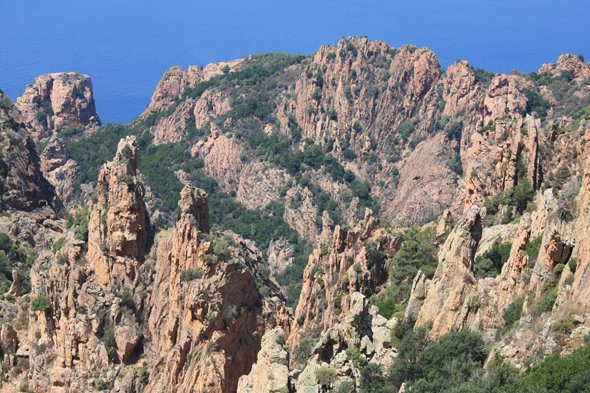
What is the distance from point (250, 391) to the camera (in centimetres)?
4253

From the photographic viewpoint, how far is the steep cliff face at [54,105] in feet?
520

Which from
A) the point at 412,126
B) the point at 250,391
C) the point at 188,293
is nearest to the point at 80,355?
the point at 188,293

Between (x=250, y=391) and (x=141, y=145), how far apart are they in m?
119

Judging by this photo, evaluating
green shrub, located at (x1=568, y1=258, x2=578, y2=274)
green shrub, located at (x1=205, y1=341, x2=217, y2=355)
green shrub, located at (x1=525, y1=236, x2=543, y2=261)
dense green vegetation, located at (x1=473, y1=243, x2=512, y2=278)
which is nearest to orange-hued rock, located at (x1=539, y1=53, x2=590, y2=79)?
dense green vegetation, located at (x1=473, y1=243, x2=512, y2=278)

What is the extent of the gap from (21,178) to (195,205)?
116ft

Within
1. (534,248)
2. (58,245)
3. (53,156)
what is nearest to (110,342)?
(58,245)

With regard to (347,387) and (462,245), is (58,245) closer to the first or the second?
(347,387)

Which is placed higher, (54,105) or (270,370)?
(54,105)

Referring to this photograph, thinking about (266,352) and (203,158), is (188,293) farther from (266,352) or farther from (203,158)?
(203,158)

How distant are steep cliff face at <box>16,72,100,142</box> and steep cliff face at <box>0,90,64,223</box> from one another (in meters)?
67.9

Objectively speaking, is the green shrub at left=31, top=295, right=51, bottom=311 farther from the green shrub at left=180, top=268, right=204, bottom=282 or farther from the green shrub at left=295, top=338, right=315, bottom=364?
the green shrub at left=295, top=338, right=315, bottom=364

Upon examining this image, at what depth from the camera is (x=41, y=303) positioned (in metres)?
61.0

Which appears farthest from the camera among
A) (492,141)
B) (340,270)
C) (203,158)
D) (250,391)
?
(203,158)

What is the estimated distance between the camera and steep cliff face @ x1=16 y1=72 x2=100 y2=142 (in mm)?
158625
